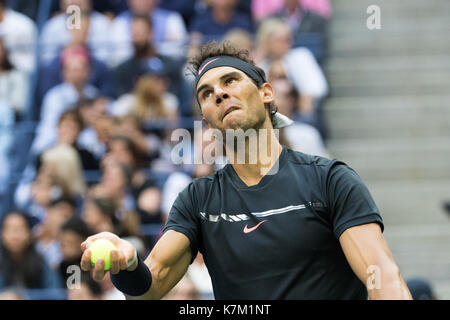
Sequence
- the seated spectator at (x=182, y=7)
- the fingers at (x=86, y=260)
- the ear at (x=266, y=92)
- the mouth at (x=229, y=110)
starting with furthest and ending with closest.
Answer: the seated spectator at (x=182, y=7) → the ear at (x=266, y=92) → the mouth at (x=229, y=110) → the fingers at (x=86, y=260)

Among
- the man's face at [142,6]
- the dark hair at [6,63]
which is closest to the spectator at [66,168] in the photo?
the dark hair at [6,63]

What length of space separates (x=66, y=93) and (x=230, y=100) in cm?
494

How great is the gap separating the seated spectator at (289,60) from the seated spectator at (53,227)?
2.36 metres

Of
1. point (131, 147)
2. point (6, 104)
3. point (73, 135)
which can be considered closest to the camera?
point (131, 147)

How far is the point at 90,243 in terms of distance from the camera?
98.7 inches

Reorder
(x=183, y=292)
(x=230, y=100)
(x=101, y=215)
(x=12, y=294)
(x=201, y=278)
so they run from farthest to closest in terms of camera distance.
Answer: (x=101, y=215), (x=12, y=294), (x=201, y=278), (x=183, y=292), (x=230, y=100)

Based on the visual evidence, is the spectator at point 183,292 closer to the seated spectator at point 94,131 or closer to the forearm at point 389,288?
the seated spectator at point 94,131

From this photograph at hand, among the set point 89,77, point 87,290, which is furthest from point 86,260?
point 89,77

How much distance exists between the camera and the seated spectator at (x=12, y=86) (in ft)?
26.3

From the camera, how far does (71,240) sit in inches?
242

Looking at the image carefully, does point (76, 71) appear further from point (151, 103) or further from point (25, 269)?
point (25, 269)

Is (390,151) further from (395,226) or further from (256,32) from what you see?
(256,32)
